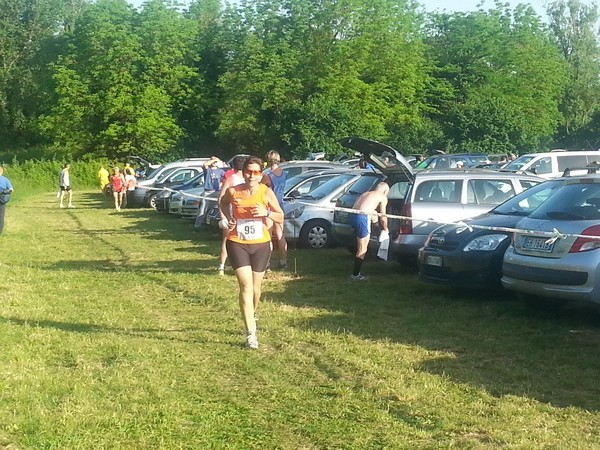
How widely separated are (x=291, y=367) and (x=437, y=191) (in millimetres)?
6267

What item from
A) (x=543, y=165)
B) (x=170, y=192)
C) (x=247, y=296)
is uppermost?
(x=543, y=165)

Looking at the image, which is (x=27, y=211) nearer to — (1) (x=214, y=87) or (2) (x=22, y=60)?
(1) (x=214, y=87)

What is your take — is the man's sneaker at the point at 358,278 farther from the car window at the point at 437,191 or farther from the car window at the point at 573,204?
the car window at the point at 573,204

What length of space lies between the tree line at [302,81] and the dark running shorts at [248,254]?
135ft

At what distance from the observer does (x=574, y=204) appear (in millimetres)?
9984

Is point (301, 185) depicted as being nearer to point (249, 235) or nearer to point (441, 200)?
point (441, 200)

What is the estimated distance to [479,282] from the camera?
11320 millimetres

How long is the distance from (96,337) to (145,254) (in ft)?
27.8

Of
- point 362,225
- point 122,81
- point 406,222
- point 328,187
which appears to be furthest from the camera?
point 122,81

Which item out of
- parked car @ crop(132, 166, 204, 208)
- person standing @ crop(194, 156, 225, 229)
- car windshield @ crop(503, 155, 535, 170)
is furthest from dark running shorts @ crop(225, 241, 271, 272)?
parked car @ crop(132, 166, 204, 208)

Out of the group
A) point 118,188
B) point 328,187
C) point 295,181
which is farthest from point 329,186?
point 118,188

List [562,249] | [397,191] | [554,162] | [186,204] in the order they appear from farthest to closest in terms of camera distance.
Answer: [554,162], [186,204], [397,191], [562,249]

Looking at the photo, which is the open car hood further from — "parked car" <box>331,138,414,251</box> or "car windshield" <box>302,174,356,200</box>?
"car windshield" <box>302,174,356,200</box>

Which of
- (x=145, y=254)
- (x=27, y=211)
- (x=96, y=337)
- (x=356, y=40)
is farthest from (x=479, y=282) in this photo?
(x=356, y=40)
